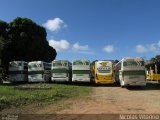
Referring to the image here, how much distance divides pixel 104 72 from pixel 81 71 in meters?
2.75

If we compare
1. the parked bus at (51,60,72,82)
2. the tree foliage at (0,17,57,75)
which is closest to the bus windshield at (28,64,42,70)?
the parked bus at (51,60,72,82)

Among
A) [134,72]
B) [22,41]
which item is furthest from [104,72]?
[22,41]

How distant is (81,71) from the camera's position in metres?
38.8

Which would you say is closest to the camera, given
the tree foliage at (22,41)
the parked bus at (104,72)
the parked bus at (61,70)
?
the parked bus at (104,72)

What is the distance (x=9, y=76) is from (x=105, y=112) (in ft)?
103

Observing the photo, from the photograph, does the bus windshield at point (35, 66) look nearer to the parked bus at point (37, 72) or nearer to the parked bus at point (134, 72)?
the parked bus at point (37, 72)

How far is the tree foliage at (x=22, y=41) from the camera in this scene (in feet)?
170

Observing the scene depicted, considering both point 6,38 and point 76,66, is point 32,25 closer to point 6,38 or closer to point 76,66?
point 6,38

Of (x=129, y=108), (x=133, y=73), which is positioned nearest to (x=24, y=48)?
(x=133, y=73)

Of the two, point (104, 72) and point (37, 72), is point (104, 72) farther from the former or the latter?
point (37, 72)

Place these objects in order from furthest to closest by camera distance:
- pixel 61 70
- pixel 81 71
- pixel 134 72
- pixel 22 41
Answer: pixel 22 41
pixel 61 70
pixel 81 71
pixel 134 72

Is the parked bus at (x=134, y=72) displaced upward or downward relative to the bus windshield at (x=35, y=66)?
downward

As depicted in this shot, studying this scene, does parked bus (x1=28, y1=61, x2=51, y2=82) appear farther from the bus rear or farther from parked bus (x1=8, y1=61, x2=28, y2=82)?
the bus rear

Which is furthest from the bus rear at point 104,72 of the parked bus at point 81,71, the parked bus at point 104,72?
the parked bus at point 81,71
